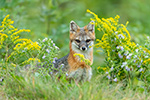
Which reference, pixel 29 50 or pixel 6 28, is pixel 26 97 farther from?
pixel 6 28

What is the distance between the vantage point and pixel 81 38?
6293 millimetres

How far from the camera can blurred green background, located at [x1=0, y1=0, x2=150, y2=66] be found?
30.0 feet

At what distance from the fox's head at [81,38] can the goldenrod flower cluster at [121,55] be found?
2.01 feet

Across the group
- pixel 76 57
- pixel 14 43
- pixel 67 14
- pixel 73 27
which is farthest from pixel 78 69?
pixel 67 14

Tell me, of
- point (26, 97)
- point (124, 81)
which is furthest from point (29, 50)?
point (124, 81)

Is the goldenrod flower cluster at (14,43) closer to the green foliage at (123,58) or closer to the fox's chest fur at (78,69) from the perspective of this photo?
the fox's chest fur at (78,69)

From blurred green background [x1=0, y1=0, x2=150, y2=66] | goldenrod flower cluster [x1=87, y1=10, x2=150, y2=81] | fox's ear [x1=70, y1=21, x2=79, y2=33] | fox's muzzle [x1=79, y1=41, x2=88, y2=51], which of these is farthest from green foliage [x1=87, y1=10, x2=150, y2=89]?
blurred green background [x1=0, y1=0, x2=150, y2=66]

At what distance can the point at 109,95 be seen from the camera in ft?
14.4

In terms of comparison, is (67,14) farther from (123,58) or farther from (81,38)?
(123,58)

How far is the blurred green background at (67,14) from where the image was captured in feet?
30.0

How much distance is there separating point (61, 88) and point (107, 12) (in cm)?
858

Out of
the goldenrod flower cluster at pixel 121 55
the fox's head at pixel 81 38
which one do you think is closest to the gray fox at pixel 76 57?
the fox's head at pixel 81 38

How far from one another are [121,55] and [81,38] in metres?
1.24

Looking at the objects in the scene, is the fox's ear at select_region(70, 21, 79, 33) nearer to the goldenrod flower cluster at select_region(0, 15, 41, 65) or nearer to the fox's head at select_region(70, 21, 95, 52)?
the fox's head at select_region(70, 21, 95, 52)
